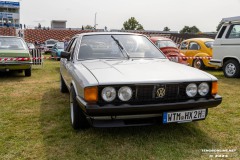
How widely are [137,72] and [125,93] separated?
0.42 meters

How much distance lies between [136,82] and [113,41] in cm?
169

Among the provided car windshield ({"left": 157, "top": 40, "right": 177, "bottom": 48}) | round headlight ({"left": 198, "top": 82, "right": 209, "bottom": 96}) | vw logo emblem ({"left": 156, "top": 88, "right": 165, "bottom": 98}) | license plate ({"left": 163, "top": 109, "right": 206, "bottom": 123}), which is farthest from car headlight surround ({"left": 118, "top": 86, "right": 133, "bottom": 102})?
car windshield ({"left": 157, "top": 40, "right": 177, "bottom": 48})

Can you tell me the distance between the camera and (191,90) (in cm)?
348

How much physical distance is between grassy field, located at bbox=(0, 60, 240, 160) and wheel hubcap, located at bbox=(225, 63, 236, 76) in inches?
172

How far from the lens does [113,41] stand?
15.5ft

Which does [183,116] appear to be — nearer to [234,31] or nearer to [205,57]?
[234,31]

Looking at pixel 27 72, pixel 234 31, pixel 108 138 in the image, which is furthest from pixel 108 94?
pixel 234 31

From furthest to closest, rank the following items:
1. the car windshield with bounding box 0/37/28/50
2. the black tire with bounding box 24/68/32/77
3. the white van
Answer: the black tire with bounding box 24/68/32/77 < the car windshield with bounding box 0/37/28/50 < the white van

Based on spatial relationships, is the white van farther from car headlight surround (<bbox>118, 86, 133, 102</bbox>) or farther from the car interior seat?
car headlight surround (<bbox>118, 86, 133, 102</bbox>)

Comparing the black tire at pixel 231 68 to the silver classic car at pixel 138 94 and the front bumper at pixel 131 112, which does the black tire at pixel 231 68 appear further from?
the front bumper at pixel 131 112

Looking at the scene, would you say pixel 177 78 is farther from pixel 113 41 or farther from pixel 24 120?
pixel 24 120

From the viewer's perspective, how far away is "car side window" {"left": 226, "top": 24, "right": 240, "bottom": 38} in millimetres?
8920

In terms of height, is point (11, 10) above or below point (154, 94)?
above

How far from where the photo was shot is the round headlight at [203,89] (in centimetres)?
353
